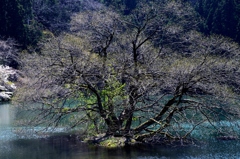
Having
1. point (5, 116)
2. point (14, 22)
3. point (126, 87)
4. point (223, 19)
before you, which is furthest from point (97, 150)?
point (223, 19)

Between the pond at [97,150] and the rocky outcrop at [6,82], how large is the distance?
17524 millimetres

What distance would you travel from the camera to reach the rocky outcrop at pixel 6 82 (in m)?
32.9

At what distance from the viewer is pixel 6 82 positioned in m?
34.4

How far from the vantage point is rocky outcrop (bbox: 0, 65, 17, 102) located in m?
32.9

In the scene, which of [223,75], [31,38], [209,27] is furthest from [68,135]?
[209,27]

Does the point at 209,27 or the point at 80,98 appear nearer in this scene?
the point at 80,98

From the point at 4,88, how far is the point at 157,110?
22.1 metres

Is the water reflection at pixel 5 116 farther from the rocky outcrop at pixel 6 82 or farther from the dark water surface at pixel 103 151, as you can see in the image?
the dark water surface at pixel 103 151

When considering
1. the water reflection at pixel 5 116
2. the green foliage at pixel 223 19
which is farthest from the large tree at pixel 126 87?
the green foliage at pixel 223 19

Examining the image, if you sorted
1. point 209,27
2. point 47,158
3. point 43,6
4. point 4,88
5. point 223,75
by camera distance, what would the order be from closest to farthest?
point 47,158 < point 223,75 < point 4,88 < point 209,27 < point 43,6

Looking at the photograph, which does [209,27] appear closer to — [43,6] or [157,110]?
[43,6]

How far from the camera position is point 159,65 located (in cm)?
1625

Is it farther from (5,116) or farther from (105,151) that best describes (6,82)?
(105,151)

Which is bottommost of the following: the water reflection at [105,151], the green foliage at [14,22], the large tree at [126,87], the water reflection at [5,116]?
the water reflection at [105,151]
